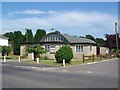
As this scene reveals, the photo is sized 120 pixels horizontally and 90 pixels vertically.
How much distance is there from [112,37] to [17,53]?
26356 millimetres

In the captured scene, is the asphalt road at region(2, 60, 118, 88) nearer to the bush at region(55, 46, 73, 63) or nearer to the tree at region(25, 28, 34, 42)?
the bush at region(55, 46, 73, 63)

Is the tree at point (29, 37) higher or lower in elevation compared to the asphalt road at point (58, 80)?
higher

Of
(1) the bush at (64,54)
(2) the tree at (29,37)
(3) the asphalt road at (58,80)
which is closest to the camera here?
(3) the asphalt road at (58,80)

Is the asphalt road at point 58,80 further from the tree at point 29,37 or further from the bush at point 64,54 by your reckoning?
the tree at point 29,37

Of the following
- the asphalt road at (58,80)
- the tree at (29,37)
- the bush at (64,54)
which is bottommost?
the asphalt road at (58,80)

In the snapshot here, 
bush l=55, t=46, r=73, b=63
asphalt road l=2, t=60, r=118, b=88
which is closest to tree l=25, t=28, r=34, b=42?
bush l=55, t=46, r=73, b=63

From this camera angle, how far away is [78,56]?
4884 cm

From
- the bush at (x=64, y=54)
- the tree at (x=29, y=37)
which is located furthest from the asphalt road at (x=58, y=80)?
the tree at (x=29, y=37)

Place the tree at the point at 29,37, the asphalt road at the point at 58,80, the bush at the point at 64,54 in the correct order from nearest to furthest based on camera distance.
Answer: the asphalt road at the point at 58,80 < the bush at the point at 64,54 < the tree at the point at 29,37

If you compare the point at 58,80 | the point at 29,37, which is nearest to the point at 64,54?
the point at 58,80

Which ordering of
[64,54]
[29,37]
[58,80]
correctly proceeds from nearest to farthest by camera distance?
1. [58,80]
2. [64,54]
3. [29,37]

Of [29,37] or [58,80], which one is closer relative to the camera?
[58,80]

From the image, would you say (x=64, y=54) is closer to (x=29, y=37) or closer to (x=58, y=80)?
(x=58, y=80)

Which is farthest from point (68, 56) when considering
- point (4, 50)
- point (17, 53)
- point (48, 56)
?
point (17, 53)
